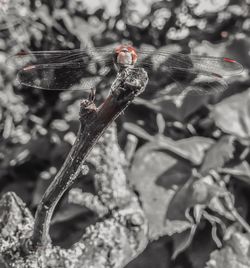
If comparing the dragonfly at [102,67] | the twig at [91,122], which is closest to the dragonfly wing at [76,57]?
the dragonfly at [102,67]

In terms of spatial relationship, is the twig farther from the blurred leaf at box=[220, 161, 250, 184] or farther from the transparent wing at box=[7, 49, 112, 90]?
the blurred leaf at box=[220, 161, 250, 184]

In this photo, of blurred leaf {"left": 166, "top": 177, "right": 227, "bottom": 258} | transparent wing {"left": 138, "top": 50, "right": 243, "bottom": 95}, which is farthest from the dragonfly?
blurred leaf {"left": 166, "top": 177, "right": 227, "bottom": 258}

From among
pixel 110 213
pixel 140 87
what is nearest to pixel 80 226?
pixel 110 213

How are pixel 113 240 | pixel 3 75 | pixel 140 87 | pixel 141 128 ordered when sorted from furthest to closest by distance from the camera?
pixel 3 75 → pixel 141 128 → pixel 113 240 → pixel 140 87

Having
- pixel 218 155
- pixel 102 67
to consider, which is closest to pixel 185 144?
pixel 218 155

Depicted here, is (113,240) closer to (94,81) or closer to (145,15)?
(94,81)

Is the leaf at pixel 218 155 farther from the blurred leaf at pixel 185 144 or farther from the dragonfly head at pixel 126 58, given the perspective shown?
the dragonfly head at pixel 126 58
